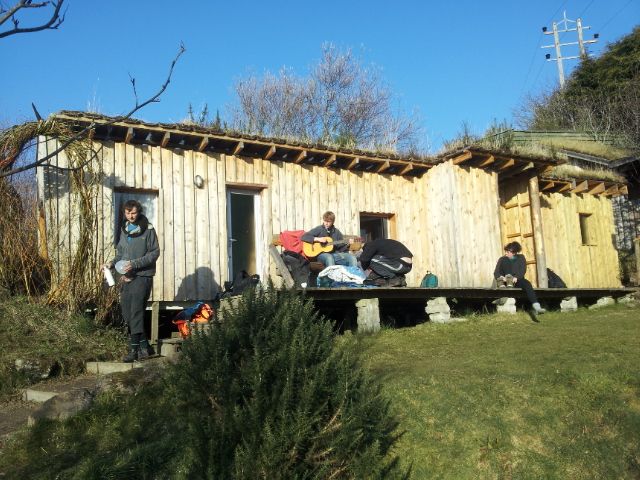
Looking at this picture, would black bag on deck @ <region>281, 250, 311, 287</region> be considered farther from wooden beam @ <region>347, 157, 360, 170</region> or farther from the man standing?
wooden beam @ <region>347, 157, 360, 170</region>

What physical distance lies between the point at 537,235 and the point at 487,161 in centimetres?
233

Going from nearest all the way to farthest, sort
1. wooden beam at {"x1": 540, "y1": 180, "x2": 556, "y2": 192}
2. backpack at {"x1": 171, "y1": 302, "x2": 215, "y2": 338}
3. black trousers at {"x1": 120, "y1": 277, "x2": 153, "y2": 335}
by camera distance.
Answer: black trousers at {"x1": 120, "y1": 277, "x2": 153, "y2": 335}, backpack at {"x1": 171, "y1": 302, "x2": 215, "y2": 338}, wooden beam at {"x1": 540, "y1": 180, "x2": 556, "y2": 192}

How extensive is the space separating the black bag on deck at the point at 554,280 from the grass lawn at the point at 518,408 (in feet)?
23.0

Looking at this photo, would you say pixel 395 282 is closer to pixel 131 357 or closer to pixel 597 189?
pixel 131 357

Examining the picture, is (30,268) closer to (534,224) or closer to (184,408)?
(184,408)

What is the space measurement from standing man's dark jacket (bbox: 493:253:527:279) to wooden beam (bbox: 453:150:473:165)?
2.25m

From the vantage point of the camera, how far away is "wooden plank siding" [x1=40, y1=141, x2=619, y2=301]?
31.3ft

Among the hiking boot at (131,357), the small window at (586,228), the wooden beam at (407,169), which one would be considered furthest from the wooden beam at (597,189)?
the hiking boot at (131,357)

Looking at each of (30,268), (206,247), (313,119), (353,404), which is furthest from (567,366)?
(313,119)

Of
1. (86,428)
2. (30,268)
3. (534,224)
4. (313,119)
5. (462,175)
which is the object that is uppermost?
(313,119)

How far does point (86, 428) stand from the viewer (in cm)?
534

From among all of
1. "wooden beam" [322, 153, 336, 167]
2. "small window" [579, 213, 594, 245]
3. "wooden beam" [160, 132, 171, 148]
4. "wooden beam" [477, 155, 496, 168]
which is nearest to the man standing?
"wooden beam" [160, 132, 171, 148]

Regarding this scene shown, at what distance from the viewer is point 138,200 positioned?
9.84 m

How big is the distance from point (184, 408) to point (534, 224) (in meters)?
11.2
